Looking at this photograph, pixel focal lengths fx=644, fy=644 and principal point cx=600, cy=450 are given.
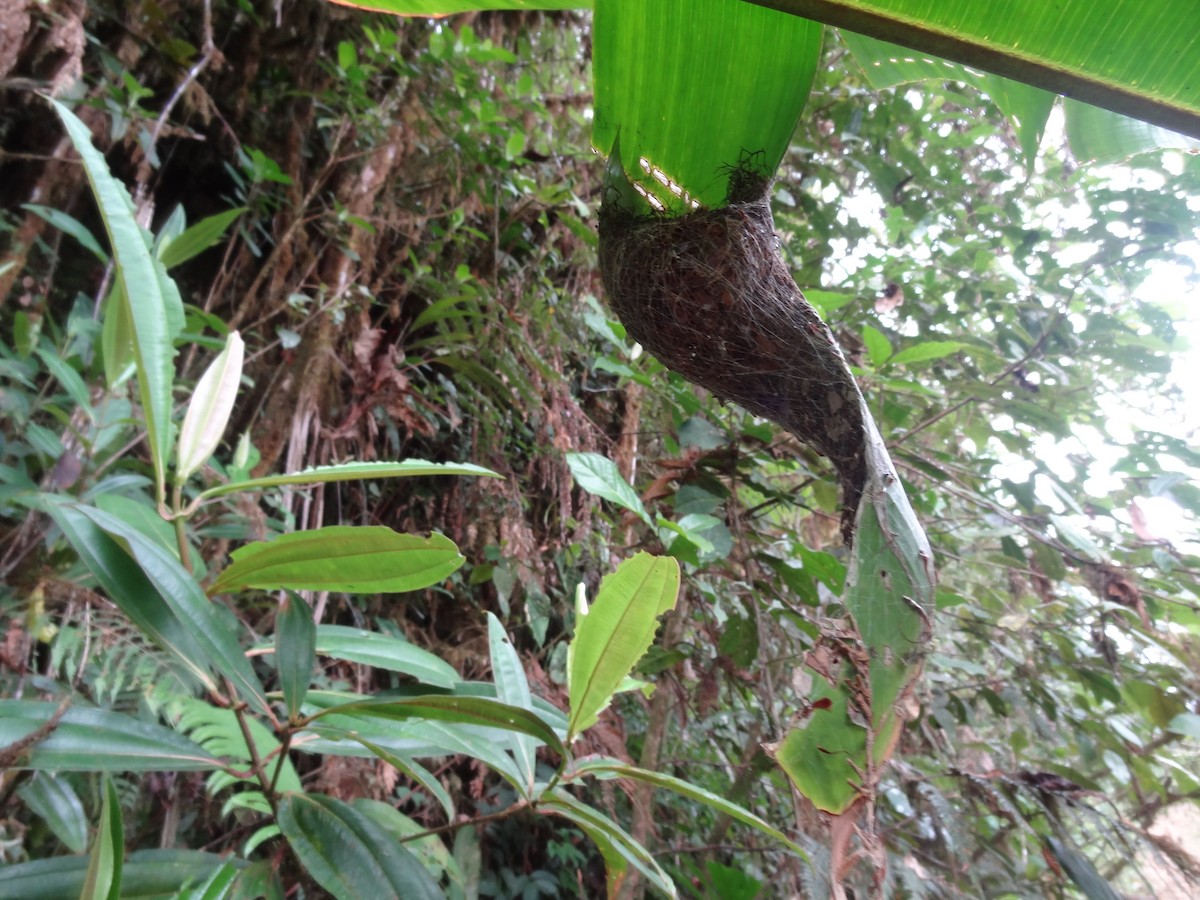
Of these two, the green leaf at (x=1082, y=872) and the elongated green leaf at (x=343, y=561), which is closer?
the elongated green leaf at (x=343, y=561)

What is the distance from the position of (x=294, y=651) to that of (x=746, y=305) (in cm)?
60

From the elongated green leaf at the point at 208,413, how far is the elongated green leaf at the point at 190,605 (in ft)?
0.28

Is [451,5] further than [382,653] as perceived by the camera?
No

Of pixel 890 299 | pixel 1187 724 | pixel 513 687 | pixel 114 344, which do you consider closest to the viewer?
pixel 513 687

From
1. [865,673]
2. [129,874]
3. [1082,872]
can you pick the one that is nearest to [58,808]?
[129,874]

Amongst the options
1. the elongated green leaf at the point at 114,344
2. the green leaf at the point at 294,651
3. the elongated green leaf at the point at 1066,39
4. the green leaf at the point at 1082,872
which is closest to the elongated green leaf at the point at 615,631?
the green leaf at the point at 294,651

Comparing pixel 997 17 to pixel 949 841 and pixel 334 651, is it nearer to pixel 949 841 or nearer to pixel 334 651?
pixel 334 651

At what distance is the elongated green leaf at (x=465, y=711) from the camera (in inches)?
23.6

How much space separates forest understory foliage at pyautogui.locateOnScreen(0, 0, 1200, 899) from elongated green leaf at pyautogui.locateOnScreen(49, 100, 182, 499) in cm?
3

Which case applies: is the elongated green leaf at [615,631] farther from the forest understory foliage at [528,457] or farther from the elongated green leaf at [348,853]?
the elongated green leaf at [348,853]

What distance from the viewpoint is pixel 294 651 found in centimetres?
69

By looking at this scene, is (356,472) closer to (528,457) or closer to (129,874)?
(129,874)

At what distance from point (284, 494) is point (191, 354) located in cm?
44

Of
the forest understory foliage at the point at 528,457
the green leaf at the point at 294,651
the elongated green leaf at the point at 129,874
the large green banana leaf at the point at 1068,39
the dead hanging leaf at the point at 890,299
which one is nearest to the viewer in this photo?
the large green banana leaf at the point at 1068,39
